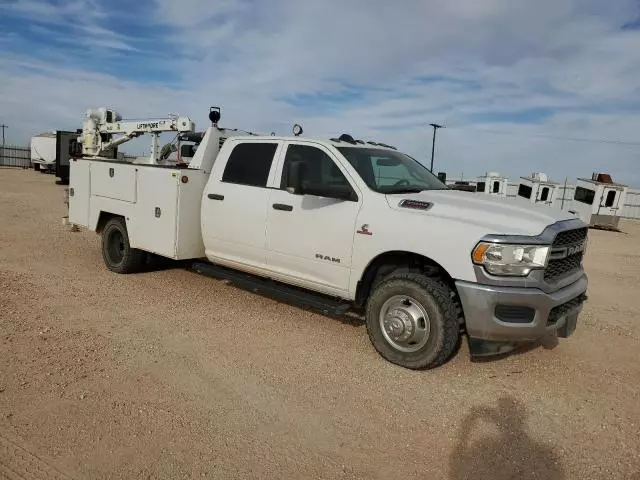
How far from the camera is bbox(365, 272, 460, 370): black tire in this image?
4293mm

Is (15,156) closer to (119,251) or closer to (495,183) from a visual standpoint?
(495,183)

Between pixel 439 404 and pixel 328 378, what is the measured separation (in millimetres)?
926

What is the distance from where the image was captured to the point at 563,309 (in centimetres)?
436

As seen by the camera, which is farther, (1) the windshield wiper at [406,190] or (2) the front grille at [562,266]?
(1) the windshield wiper at [406,190]

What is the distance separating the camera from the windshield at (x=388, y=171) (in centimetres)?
500

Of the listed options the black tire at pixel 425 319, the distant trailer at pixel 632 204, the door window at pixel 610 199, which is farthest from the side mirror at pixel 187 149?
the distant trailer at pixel 632 204

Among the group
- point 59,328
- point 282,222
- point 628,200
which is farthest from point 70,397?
point 628,200

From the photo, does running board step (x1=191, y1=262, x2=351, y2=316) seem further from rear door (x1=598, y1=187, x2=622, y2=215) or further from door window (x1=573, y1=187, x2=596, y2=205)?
door window (x1=573, y1=187, x2=596, y2=205)

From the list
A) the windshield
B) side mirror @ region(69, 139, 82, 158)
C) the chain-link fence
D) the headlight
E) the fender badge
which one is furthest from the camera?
the chain-link fence

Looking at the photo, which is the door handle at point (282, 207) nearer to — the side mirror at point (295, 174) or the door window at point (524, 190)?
the side mirror at point (295, 174)

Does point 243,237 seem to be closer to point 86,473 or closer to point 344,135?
point 344,135

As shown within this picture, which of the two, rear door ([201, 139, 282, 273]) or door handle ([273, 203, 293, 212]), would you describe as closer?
door handle ([273, 203, 293, 212])

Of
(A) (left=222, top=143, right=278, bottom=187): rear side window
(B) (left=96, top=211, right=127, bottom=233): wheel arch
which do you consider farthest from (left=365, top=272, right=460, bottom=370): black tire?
(B) (left=96, top=211, right=127, bottom=233): wheel arch

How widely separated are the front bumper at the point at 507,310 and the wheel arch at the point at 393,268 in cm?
32
